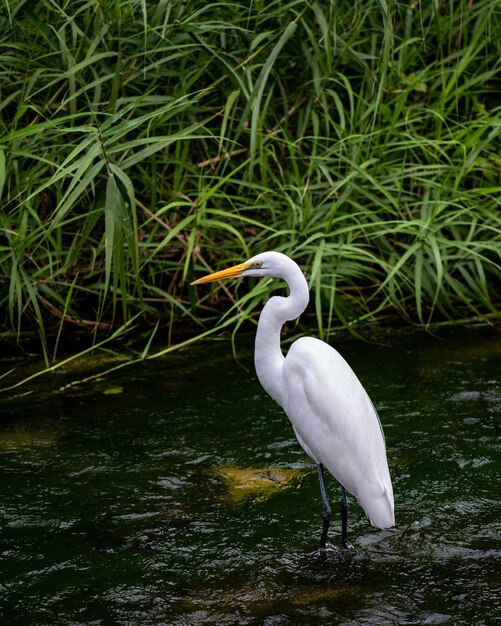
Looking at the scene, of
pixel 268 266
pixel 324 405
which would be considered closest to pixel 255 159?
pixel 268 266

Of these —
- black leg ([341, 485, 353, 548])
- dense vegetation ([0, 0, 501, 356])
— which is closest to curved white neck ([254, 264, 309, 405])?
black leg ([341, 485, 353, 548])

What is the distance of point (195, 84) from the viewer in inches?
176

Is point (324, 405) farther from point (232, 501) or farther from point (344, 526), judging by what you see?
point (232, 501)

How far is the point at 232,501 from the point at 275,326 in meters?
0.58

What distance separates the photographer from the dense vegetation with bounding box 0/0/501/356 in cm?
397

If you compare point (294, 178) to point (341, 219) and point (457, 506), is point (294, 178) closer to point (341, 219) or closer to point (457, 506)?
point (341, 219)

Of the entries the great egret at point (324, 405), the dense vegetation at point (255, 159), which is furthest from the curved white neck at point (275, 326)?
the dense vegetation at point (255, 159)

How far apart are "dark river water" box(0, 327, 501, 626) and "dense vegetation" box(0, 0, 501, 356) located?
30 centimetres

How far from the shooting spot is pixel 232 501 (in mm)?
2969

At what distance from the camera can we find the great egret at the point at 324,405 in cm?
261

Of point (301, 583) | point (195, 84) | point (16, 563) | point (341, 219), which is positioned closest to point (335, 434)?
point (301, 583)

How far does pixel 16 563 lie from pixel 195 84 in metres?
2.50

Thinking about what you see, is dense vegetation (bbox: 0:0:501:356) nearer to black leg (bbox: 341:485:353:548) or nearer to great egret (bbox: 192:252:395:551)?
great egret (bbox: 192:252:395:551)

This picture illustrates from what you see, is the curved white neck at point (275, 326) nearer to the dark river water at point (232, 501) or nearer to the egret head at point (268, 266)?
the egret head at point (268, 266)
